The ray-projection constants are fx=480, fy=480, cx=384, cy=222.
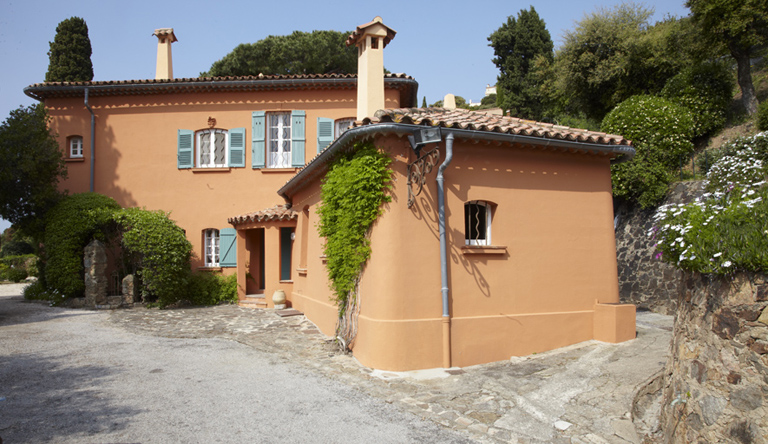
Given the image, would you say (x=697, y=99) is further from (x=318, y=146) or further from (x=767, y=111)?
(x=318, y=146)

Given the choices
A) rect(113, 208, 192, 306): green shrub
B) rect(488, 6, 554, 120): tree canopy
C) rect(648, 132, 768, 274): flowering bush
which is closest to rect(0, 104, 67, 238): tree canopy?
rect(113, 208, 192, 306): green shrub

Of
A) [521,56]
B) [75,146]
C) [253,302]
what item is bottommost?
[253,302]

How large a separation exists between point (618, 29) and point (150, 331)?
19.0 m

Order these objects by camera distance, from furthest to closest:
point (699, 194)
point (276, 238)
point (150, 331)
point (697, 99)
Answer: point (697, 99) < point (276, 238) < point (699, 194) < point (150, 331)

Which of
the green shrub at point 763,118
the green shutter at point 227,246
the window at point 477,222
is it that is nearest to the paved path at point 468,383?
the window at point 477,222

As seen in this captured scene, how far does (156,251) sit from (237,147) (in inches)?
169

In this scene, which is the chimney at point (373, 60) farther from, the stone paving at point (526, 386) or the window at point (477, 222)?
the stone paving at point (526, 386)

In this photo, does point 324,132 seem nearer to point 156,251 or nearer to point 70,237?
point 156,251

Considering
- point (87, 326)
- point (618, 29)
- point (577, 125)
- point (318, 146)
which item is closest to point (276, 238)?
point (318, 146)

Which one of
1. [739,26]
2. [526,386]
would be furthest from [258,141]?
[739,26]

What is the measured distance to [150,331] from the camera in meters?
9.98

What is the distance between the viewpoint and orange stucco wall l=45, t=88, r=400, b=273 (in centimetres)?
1549

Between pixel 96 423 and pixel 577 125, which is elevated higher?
pixel 577 125

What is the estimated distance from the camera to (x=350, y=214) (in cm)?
754
